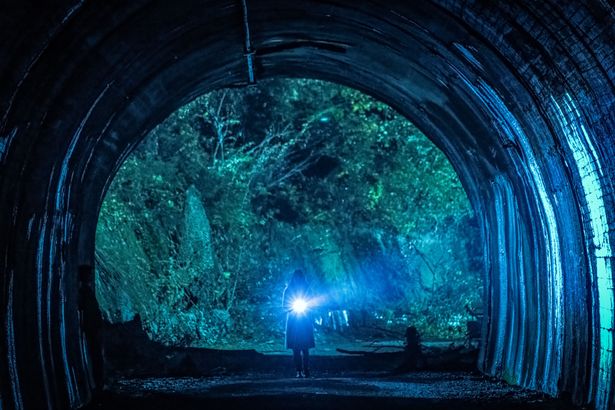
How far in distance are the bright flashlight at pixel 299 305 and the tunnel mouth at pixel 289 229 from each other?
2689 mm

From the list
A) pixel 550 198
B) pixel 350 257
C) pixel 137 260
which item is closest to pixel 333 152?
pixel 350 257

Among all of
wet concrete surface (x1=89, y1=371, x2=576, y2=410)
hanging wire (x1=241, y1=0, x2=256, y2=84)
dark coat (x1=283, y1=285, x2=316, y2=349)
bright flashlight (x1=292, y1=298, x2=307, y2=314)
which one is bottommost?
wet concrete surface (x1=89, y1=371, x2=576, y2=410)

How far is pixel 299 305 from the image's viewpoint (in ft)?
38.6

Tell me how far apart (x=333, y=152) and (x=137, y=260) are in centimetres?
976

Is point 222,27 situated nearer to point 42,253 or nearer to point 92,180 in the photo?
point 92,180

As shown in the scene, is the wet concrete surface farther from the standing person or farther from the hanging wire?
the hanging wire

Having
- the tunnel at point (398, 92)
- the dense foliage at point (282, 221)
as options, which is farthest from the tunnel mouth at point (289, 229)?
the tunnel at point (398, 92)

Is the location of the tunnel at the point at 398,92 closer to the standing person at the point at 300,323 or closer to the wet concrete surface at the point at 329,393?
the wet concrete surface at the point at 329,393

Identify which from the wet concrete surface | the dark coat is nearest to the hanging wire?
the dark coat

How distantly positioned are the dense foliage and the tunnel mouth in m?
0.04

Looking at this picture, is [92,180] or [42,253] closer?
[42,253]

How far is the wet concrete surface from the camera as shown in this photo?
26.2ft

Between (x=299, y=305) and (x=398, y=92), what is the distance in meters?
3.73

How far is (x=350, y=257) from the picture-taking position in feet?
72.6
